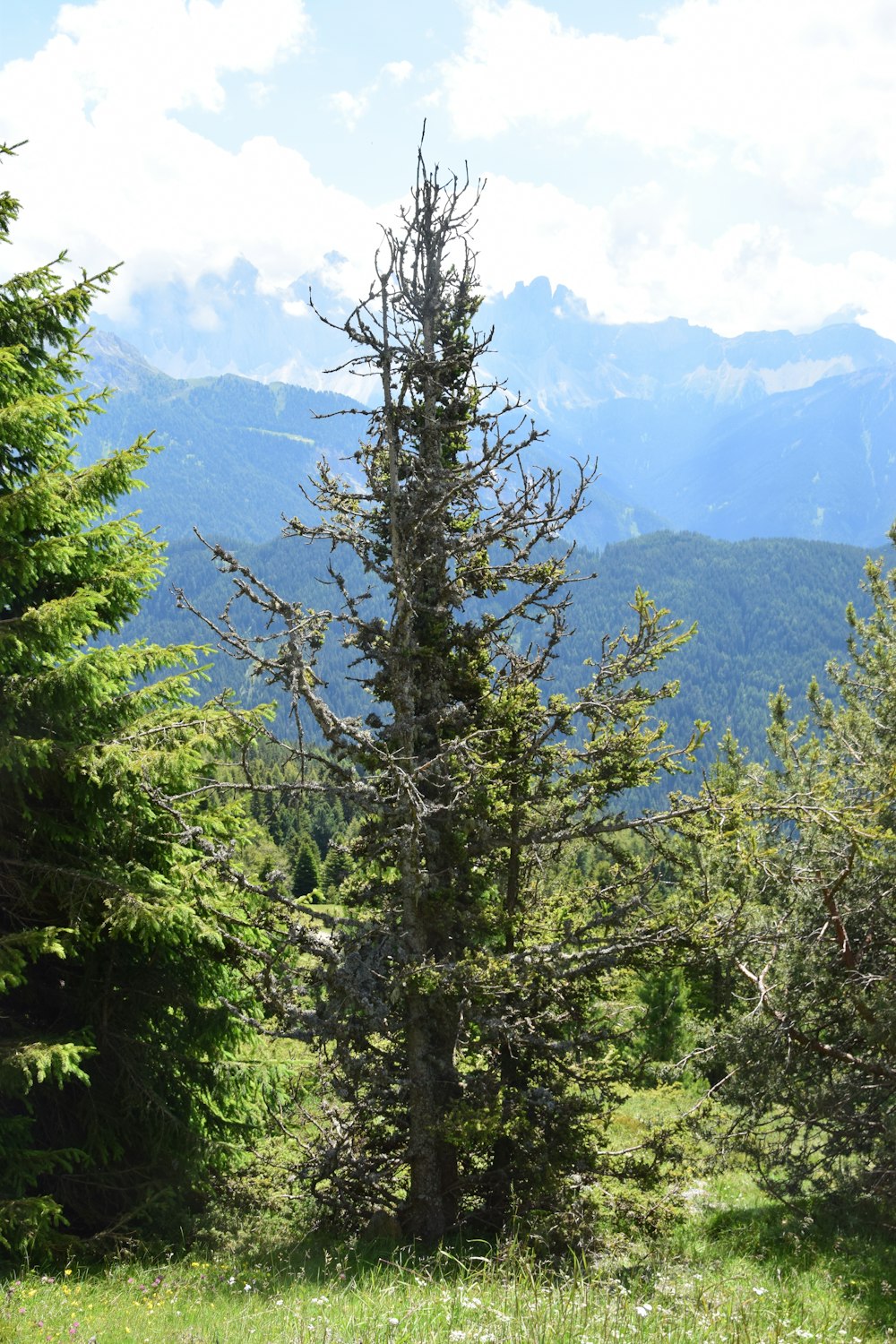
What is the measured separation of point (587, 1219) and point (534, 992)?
81.4 inches

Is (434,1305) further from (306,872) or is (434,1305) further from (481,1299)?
(306,872)

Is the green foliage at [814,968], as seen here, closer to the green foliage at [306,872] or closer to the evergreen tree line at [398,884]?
the evergreen tree line at [398,884]

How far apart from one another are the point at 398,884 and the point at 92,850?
10.5 feet

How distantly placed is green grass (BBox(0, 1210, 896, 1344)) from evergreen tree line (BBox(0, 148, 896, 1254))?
78cm

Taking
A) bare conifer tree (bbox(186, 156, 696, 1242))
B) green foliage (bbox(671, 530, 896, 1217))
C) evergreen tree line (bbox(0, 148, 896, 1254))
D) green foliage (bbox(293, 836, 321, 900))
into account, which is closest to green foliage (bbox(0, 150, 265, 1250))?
evergreen tree line (bbox(0, 148, 896, 1254))

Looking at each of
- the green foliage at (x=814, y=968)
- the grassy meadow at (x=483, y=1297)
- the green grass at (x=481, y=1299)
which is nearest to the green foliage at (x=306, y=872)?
the grassy meadow at (x=483, y=1297)

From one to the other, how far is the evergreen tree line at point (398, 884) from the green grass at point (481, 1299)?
78 centimetres

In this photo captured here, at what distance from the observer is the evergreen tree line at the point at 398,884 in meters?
8.45

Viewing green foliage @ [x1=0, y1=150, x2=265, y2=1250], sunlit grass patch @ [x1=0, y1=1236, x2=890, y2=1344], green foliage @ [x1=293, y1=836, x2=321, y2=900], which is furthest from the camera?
green foliage @ [x1=293, y1=836, x2=321, y2=900]

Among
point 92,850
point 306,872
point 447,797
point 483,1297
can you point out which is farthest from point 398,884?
point 306,872

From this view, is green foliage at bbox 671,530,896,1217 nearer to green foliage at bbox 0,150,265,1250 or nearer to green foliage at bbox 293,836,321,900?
green foliage at bbox 0,150,265,1250

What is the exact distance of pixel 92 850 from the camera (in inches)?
356

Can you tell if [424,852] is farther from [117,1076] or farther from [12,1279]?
[12,1279]

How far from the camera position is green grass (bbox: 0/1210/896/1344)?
15.7 feet
